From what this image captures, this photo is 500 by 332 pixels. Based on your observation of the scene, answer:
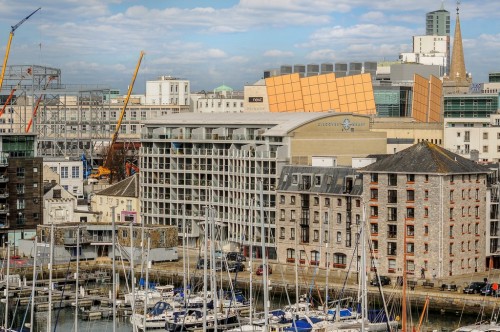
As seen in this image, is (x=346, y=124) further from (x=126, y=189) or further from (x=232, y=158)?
(x=126, y=189)

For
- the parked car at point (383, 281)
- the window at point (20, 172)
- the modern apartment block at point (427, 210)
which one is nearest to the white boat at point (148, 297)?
the parked car at point (383, 281)

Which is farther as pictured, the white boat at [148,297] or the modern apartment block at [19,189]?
the modern apartment block at [19,189]

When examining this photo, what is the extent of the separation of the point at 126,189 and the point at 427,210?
3630 centimetres

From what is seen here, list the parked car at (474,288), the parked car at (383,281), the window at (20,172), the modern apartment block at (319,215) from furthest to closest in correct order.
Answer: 1. the window at (20,172)
2. the modern apartment block at (319,215)
3. the parked car at (383,281)
4. the parked car at (474,288)

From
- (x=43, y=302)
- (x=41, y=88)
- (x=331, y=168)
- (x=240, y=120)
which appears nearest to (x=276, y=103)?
(x=41, y=88)

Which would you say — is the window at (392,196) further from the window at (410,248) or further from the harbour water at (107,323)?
the harbour water at (107,323)

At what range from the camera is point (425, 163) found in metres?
88.0

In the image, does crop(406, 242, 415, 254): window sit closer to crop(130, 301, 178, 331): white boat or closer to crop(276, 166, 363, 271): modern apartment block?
crop(276, 166, 363, 271): modern apartment block

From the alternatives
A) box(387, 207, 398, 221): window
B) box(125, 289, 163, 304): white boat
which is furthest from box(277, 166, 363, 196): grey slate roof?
box(125, 289, 163, 304): white boat

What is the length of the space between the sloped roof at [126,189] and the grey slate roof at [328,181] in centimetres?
2220

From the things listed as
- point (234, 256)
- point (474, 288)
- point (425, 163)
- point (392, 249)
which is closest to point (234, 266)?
point (234, 256)

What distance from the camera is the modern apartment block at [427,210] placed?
87.2 m

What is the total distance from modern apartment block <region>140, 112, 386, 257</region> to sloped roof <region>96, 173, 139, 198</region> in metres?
4.08

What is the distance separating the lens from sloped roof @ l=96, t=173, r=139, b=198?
11588 centimetres
